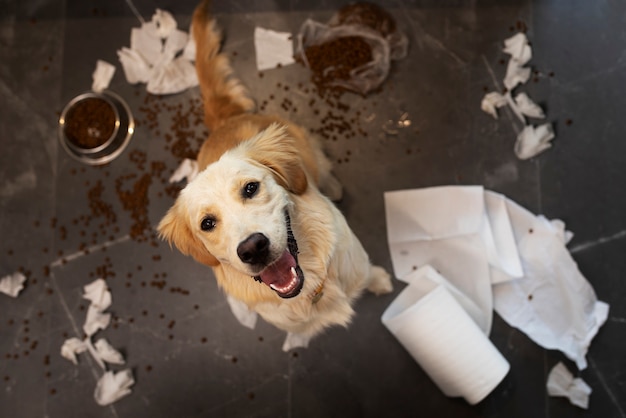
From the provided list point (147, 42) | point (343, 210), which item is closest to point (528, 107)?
point (343, 210)

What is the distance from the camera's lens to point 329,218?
5.65 ft

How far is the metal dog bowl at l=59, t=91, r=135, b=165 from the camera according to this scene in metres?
2.78

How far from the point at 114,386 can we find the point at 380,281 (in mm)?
1527

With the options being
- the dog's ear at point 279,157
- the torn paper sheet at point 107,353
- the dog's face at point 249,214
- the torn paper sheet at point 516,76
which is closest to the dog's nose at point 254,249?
the dog's face at point 249,214

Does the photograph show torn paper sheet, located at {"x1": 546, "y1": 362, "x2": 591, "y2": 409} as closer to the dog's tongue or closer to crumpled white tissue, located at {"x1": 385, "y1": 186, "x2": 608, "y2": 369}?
crumpled white tissue, located at {"x1": 385, "y1": 186, "x2": 608, "y2": 369}

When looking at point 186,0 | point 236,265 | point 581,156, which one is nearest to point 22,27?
point 186,0

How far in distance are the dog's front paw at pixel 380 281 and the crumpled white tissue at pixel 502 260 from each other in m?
0.11

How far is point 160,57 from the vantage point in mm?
2877

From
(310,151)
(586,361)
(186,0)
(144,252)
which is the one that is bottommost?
(586,361)

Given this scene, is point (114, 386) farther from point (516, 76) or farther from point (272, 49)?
point (516, 76)

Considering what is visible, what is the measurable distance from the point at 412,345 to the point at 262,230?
3.76 ft

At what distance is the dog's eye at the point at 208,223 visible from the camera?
5.21ft

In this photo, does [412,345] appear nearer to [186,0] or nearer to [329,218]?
[329,218]

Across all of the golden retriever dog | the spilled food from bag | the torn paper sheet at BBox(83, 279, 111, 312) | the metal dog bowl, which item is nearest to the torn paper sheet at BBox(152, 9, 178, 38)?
the metal dog bowl
